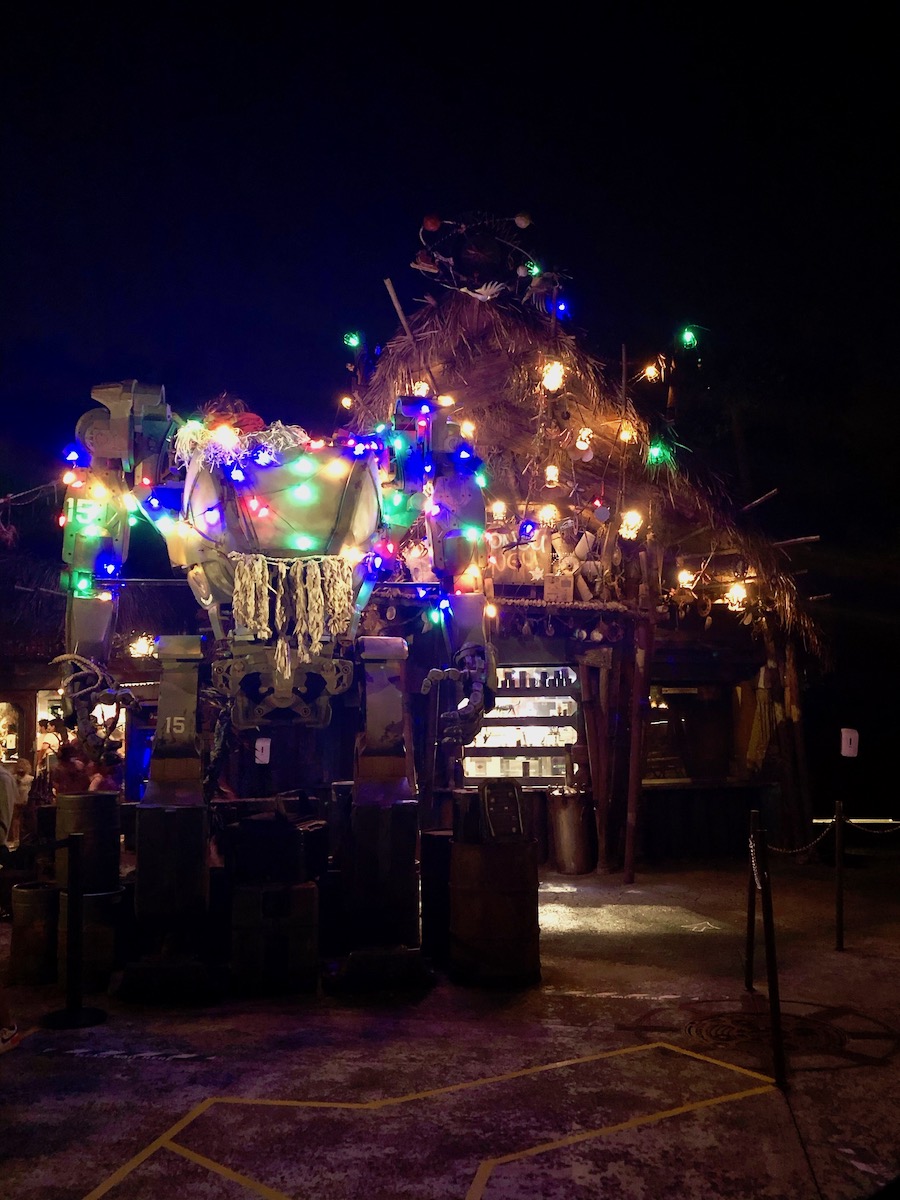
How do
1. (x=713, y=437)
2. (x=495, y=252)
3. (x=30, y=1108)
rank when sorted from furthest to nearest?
(x=713, y=437) → (x=495, y=252) → (x=30, y=1108)

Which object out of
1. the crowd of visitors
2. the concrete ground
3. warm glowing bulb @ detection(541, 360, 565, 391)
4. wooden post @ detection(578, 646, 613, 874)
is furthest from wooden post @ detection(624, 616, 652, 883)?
the crowd of visitors

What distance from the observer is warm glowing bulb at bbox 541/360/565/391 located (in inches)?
515

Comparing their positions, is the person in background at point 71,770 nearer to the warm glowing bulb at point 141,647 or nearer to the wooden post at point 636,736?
the warm glowing bulb at point 141,647

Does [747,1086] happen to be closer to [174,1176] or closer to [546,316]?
[174,1176]

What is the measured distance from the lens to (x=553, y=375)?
43.0ft

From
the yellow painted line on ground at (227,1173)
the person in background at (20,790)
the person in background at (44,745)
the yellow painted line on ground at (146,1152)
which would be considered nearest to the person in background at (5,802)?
the yellow painted line on ground at (146,1152)

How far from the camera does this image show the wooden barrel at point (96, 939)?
272 inches

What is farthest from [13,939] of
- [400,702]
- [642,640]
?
[642,640]

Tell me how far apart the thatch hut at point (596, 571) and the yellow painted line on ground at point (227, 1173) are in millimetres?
8916

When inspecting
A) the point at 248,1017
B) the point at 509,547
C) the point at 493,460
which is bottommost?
the point at 248,1017

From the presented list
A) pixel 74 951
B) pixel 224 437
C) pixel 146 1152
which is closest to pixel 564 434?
pixel 224 437

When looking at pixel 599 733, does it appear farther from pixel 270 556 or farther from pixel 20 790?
pixel 20 790

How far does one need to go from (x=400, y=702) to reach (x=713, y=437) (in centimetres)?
998

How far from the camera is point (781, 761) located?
13.8 metres
